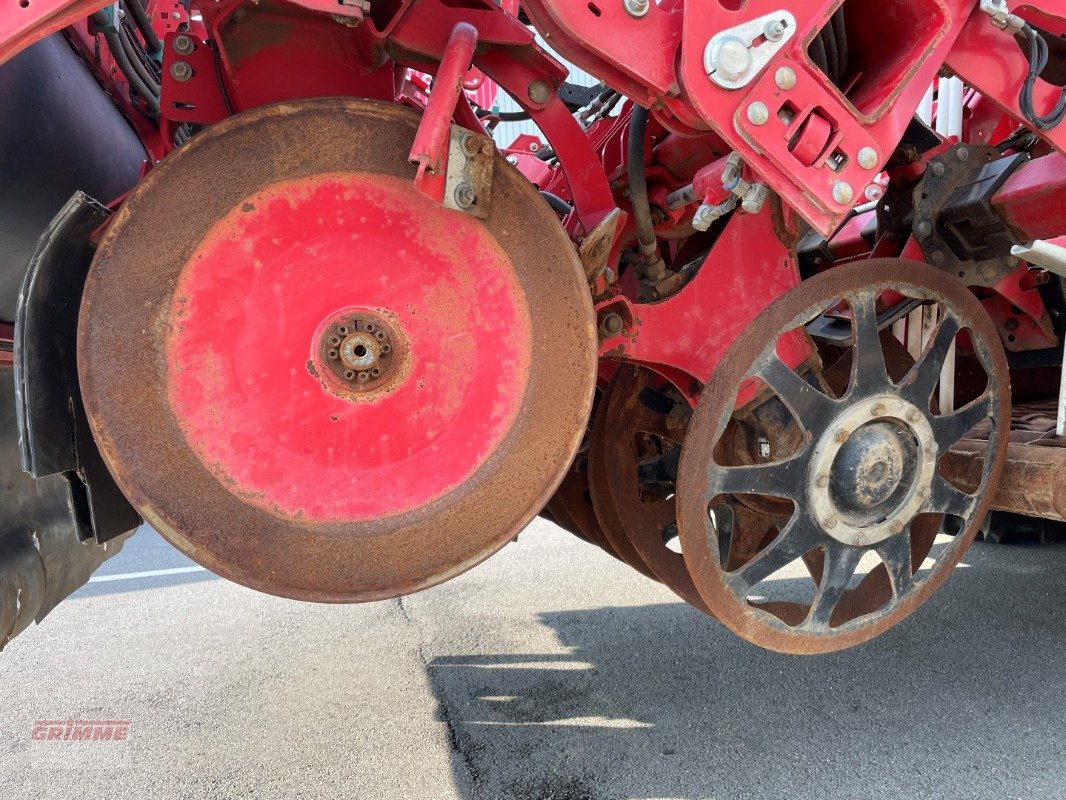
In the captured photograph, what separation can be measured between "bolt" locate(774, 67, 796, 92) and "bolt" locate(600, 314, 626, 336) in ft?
1.71

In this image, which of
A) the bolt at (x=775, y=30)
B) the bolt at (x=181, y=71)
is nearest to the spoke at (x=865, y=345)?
the bolt at (x=775, y=30)

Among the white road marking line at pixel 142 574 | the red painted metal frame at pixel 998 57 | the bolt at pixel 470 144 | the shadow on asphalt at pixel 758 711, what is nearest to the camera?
the bolt at pixel 470 144

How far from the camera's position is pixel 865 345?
1.64 meters

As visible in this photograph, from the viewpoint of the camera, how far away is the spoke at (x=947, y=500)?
1.74m

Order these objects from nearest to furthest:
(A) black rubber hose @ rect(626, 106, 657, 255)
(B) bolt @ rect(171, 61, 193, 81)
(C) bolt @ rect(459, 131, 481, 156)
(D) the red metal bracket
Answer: (D) the red metal bracket, (C) bolt @ rect(459, 131, 481, 156), (B) bolt @ rect(171, 61, 193, 81), (A) black rubber hose @ rect(626, 106, 657, 255)

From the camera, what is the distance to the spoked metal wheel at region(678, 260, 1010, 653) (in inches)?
61.9

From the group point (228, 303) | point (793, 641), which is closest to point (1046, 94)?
point (793, 641)

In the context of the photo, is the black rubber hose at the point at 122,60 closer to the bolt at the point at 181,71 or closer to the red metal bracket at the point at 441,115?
the bolt at the point at 181,71

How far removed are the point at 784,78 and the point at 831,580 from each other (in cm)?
102

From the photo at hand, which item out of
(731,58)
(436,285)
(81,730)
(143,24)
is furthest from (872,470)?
(81,730)

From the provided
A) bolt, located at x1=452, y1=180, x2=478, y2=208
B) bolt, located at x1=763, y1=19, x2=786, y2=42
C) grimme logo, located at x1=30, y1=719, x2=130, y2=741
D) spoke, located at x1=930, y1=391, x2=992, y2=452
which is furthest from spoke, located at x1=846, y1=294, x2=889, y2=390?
grimme logo, located at x1=30, y1=719, x2=130, y2=741

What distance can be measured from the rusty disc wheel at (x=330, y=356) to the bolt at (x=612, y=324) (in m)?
0.26

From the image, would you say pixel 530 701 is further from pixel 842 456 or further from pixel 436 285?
pixel 436 285

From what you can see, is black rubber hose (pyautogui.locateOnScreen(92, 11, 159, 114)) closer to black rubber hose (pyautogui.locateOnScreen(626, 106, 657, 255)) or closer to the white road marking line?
black rubber hose (pyautogui.locateOnScreen(626, 106, 657, 255))
